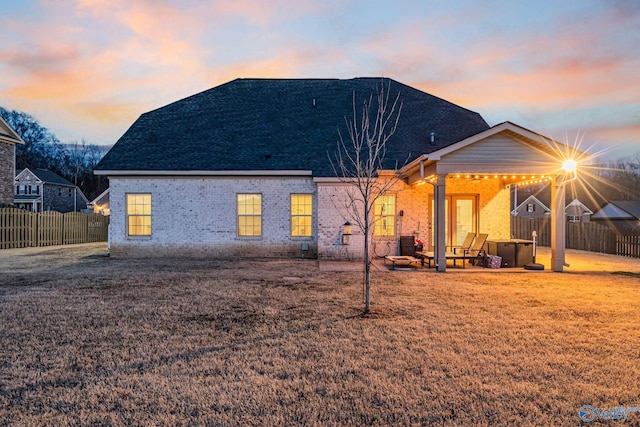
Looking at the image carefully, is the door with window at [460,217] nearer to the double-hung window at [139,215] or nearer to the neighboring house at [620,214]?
the double-hung window at [139,215]

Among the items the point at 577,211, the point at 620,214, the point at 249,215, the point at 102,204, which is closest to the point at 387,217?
the point at 249,215

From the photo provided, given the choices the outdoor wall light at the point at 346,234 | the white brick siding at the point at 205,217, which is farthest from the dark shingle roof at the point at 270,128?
the outdoor wall light at the point at 346,234

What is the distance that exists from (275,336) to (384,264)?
887 cm

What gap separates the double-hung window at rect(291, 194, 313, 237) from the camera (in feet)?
52.4

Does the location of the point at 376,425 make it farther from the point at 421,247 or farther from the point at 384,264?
the point at 421,247

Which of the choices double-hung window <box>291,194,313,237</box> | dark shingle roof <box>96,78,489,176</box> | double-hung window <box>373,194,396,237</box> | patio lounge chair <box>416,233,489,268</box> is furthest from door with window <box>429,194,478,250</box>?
double-hung window <box>291,194,313,237</box>

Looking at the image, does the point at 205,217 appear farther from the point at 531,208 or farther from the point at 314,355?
the point at 531,208

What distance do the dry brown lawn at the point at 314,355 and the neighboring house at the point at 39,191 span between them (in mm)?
47742

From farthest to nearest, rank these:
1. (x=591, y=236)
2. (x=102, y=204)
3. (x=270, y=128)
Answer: (x=102, y=204) → (x=591, y=236) → (x=270, y=128)

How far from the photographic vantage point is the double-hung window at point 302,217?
629 inches

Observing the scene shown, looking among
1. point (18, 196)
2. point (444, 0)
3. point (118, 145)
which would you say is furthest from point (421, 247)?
point (18, 196)

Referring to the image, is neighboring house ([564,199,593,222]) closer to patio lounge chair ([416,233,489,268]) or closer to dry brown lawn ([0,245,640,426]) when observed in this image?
patio lounge chair ([416,233,489,268])

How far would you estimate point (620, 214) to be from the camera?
3750 centimetres

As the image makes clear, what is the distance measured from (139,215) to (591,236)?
2267 cm
